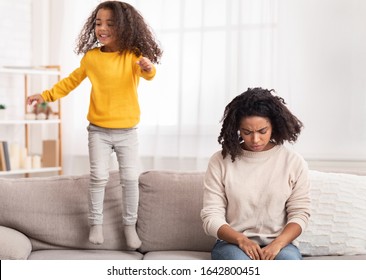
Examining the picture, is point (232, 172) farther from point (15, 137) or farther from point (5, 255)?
point (15, 137)

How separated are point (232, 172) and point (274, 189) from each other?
17 cm

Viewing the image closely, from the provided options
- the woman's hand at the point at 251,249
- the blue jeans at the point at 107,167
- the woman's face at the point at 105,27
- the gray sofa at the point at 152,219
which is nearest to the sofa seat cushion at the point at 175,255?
the gray sofa at the point at 152,219

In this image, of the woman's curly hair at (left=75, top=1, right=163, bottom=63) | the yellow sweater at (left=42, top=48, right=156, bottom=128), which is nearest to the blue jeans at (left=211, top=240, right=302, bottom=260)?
the yellow sweater at (left=42, top=48, right=156, bottom=128)

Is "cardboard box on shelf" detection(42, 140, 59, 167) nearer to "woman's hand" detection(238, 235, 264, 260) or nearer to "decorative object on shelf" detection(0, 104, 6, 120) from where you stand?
→ "decorative object on shelf" detection(0, 104, 6, 120)

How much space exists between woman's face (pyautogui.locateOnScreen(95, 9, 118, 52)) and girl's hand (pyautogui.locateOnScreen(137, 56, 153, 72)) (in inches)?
7.3

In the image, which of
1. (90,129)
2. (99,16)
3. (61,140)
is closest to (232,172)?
(90,129)

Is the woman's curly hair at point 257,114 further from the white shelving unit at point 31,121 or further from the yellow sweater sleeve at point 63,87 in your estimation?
the white shelving unit at point 31,121

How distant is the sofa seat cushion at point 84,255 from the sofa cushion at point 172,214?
0.36ft

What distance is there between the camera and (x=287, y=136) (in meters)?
2.24

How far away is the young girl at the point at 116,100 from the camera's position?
2.53 meters

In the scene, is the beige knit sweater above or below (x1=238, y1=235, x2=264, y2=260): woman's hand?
above

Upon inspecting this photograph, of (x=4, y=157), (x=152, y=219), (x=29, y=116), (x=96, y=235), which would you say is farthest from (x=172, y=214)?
(x=29, y=116)

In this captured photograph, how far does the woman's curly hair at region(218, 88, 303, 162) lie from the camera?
2211 mm

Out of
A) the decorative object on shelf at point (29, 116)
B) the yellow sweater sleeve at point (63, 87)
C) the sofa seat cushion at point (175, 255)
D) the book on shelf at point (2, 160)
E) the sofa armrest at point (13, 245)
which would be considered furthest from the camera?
the decorative object on shelf at point (29, 116)
